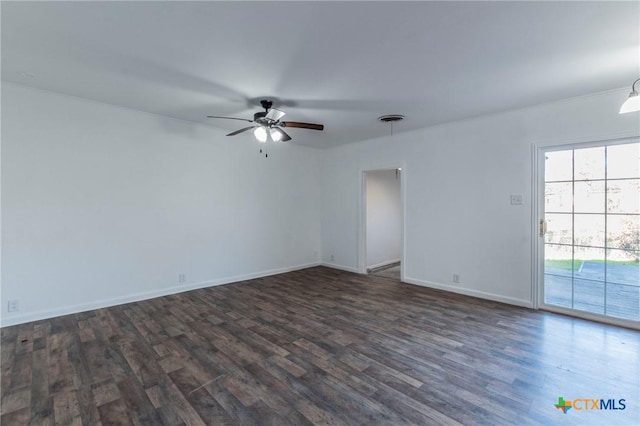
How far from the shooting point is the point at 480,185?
13.7 feet

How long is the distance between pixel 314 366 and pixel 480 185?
11.4 feet

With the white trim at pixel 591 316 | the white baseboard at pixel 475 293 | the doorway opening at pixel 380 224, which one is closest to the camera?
the white trim at pixel 591 316

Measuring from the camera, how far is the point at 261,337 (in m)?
2.96

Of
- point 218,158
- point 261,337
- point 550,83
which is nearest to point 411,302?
point 261,337

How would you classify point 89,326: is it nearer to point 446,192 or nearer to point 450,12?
point 450,12

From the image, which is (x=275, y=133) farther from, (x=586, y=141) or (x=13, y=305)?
(x=586, y=141)

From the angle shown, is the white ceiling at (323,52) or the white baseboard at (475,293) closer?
the white ceiling at (323,52)

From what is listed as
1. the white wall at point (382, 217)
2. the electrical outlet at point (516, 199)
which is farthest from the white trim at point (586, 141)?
the white wall at point (382, 217)

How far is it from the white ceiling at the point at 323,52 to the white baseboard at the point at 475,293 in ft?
8.59

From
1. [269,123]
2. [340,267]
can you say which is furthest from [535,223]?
[269,123]

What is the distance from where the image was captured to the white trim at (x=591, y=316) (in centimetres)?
312

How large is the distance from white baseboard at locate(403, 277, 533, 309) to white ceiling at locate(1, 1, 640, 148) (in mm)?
2618

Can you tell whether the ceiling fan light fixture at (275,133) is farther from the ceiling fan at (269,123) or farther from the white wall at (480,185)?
the white wall at (480,185)

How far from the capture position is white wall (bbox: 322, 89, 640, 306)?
3465 millimetres
